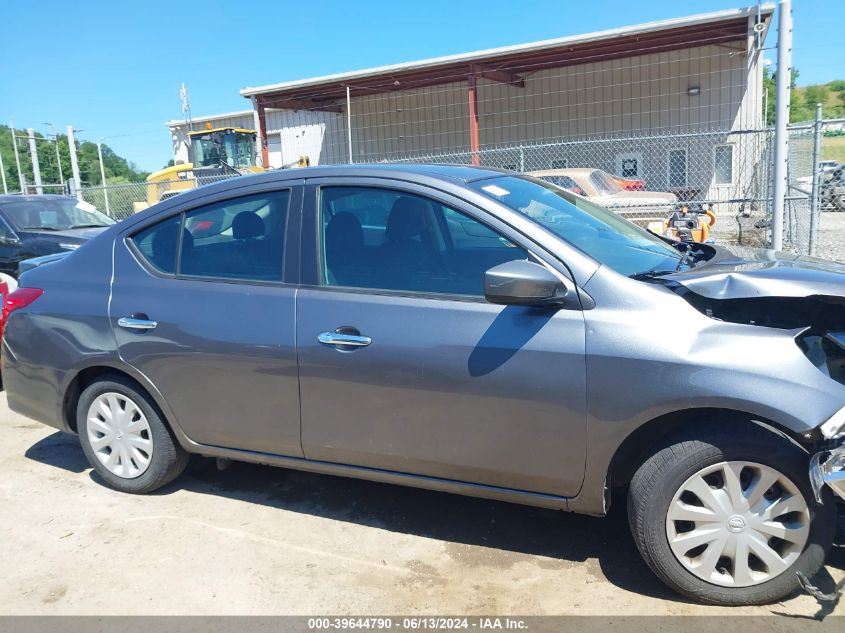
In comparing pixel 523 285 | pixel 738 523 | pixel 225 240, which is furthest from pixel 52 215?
pixel 738 523

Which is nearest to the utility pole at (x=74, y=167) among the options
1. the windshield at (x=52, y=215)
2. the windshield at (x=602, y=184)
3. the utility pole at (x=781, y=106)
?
the windshield at (x=52, y=215)

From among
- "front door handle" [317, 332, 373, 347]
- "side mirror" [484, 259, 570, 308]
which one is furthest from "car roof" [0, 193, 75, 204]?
"side mirror" [484, 259, 570, 308]

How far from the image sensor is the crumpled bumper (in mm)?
2398

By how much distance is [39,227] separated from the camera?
910 centimetres

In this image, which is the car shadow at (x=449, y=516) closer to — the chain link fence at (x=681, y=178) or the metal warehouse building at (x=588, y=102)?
the chain link fence at (x=681, y=178)

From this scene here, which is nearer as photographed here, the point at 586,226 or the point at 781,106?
the point at 586,226

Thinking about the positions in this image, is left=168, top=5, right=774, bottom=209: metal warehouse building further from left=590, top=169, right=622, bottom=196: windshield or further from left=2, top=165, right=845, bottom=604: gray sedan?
left=2, top=165, right=845, bottom=604: gray sedan

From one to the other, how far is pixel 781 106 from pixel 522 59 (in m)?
12.5

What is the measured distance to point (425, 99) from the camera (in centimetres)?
2372

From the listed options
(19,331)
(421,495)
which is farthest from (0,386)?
(421,495)

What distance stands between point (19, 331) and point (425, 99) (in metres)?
21.2

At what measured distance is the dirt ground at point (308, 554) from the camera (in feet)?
9.45

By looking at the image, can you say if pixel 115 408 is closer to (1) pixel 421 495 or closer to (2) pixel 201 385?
(2) pixel 201 385

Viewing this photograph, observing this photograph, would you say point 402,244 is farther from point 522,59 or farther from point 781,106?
point 522,59
